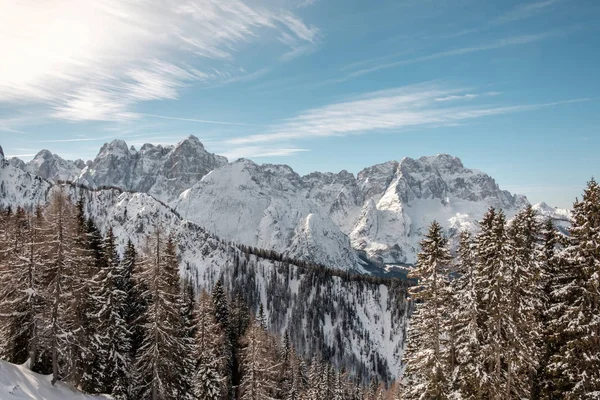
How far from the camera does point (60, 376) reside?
108 feet

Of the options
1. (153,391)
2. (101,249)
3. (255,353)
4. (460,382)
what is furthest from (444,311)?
(101,249)

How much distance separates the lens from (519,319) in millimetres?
22625

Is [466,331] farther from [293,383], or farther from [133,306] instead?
[293,383]

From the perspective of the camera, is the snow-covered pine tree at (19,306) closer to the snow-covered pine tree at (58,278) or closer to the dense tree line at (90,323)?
the dense tree line at (90,323)

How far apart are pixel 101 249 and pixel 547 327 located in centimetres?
4313

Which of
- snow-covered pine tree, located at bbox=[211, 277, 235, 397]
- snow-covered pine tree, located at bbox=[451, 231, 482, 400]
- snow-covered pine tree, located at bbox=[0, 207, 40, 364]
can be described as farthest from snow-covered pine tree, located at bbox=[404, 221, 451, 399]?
snow-covered pine tree, located at bbox=[211, 277, 235, 397]

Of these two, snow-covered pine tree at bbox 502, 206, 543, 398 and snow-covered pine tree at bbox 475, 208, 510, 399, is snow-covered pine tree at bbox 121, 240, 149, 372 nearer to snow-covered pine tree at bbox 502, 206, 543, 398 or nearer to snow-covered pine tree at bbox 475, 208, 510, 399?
snow-covered pine tree at bbox 475, 208, 510, 399

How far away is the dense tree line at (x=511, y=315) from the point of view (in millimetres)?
21781

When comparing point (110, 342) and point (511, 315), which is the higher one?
point (511, 315)

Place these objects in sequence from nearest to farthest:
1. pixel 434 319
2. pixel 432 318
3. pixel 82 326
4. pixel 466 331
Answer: pixel 434 319 < pixel 432 318 < pixel 466 331 < pixel 82 326

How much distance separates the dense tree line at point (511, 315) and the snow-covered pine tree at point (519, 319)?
0.17 feet

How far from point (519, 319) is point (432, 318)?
14.7 feet

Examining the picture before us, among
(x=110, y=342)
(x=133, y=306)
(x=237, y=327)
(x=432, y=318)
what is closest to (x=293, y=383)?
(x=237, y=327)

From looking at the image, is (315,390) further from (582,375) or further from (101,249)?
(582,375)
